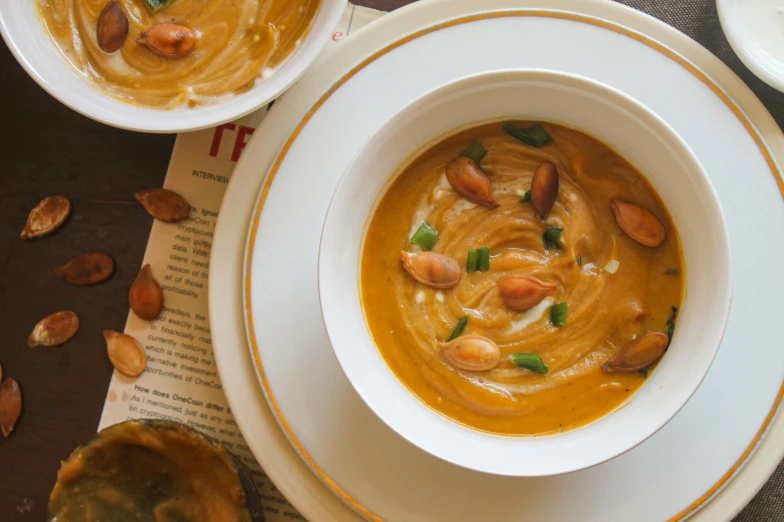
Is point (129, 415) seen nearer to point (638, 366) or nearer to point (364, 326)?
point (364, 326)

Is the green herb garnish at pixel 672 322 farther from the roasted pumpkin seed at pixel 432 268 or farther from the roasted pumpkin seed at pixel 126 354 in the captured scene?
the roasted pumpkin seed at pixel 126 354

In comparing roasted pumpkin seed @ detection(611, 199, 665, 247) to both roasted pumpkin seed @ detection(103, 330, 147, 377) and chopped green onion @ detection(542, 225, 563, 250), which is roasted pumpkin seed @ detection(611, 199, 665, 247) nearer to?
chopped green onion @ detection(542, 225, 563, 250)

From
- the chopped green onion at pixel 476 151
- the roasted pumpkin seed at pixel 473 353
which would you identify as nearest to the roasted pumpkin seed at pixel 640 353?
the roasted pumpkin seed at pixel 473 353

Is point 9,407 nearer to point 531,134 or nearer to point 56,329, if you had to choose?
point 56,329

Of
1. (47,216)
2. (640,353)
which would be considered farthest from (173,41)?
(640,353)

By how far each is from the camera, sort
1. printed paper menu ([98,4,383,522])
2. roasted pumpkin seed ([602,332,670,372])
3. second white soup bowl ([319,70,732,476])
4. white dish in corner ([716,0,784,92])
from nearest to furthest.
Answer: second white soup bowl ([319,70,732,476]), roasted pumpkin seed ([602,332,670,372]), white dish in corner ([716,0,784,92]), printed paper menu ([98,4,383,522])

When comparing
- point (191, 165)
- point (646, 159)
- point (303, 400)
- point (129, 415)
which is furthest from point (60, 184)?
point (646, 159)

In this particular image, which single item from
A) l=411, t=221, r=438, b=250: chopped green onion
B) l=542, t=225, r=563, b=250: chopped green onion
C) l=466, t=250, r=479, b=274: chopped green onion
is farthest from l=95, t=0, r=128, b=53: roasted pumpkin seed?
l=542, t=225, r=563, b=250: chopped green onion
